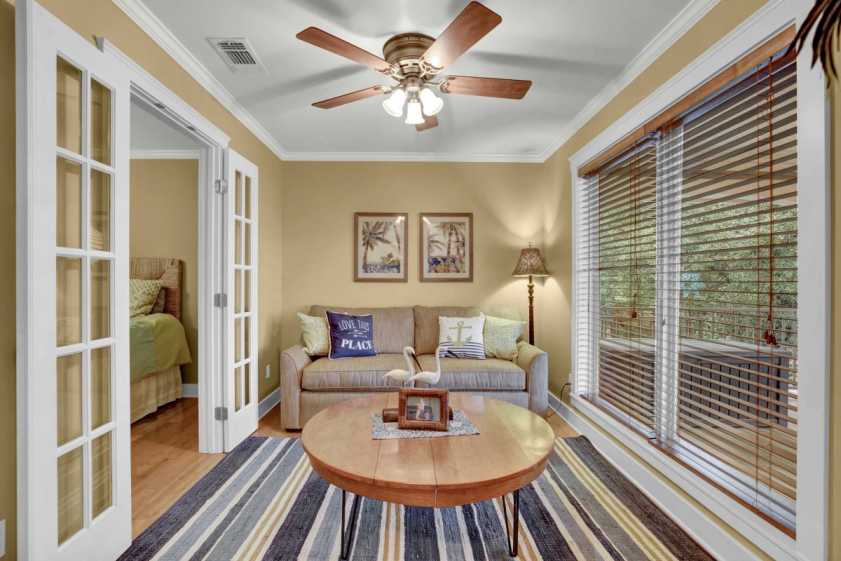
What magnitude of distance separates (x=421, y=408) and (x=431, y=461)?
1.16 feet

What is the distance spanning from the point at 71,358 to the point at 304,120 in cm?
242

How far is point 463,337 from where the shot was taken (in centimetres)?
377

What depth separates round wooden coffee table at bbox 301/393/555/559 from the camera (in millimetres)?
1482

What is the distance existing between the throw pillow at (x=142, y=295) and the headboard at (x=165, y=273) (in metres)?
0.10

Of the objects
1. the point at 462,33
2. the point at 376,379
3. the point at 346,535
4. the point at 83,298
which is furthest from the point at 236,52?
the point at 346,535

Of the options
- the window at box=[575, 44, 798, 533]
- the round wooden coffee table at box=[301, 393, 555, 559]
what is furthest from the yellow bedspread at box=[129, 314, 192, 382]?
the window at box=[575, 44, 798, 533]

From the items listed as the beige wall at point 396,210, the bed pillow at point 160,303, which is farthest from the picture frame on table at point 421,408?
the bed pillow at point 160,303

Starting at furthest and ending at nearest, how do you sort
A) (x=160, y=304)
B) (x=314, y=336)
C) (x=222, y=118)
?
(x=160, y=304)
(x=314, y=336)
(x=222, y=118)

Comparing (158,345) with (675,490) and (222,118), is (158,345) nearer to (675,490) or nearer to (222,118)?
(222,118)

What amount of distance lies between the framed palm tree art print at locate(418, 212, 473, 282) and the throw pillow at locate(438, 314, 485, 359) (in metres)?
0.58

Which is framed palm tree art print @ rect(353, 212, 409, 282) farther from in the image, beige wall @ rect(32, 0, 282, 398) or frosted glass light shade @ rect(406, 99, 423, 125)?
frosted glass light shade @ rect(406, 99, 423, 125)

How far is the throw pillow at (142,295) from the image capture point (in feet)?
13.0

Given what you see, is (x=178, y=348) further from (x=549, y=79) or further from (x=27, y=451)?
(x=549, y=79)

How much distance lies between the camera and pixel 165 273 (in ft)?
13.9
